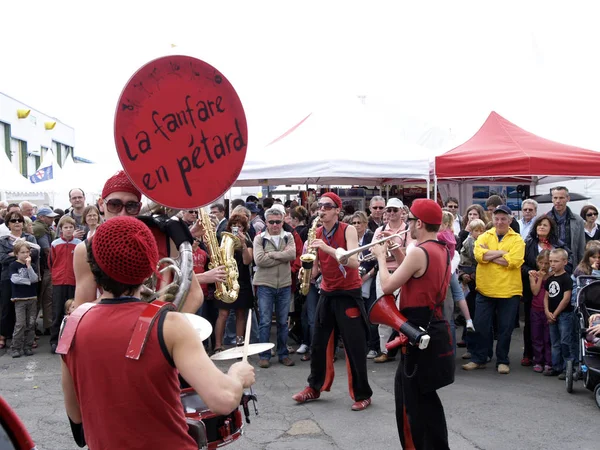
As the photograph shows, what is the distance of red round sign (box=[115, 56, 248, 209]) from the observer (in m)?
2.85

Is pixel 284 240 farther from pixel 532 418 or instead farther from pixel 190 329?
pixel 190 329

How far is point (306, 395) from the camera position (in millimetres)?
5836

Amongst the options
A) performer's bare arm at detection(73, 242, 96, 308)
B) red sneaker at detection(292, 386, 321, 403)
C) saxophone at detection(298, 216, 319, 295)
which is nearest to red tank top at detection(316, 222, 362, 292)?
saxophone at detection(298, 216, 319, 295)

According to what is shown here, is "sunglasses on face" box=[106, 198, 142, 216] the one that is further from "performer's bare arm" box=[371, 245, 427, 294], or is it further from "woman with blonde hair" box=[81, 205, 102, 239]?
"woman with blonde hair" box=[81, 205, 102, 239]

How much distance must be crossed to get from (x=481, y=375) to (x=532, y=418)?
143cm

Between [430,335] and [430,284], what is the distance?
334 mm

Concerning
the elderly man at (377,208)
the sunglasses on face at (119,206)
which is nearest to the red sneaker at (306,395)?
the sunglasses on face at (119,206)

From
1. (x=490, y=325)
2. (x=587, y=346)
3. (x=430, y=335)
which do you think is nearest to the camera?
(x=430, y=335)

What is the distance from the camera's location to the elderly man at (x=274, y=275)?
7.36m

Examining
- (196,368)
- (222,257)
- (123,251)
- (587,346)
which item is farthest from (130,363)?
(587,346)

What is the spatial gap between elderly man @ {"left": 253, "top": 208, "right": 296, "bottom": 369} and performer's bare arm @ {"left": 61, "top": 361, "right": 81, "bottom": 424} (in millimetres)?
5078

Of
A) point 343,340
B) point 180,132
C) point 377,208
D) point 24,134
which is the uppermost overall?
point 24,134

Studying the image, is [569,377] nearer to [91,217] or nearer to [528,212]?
[528,212]

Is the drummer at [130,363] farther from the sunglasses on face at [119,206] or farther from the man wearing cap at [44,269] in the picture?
the man wearing cap at [44,269]
